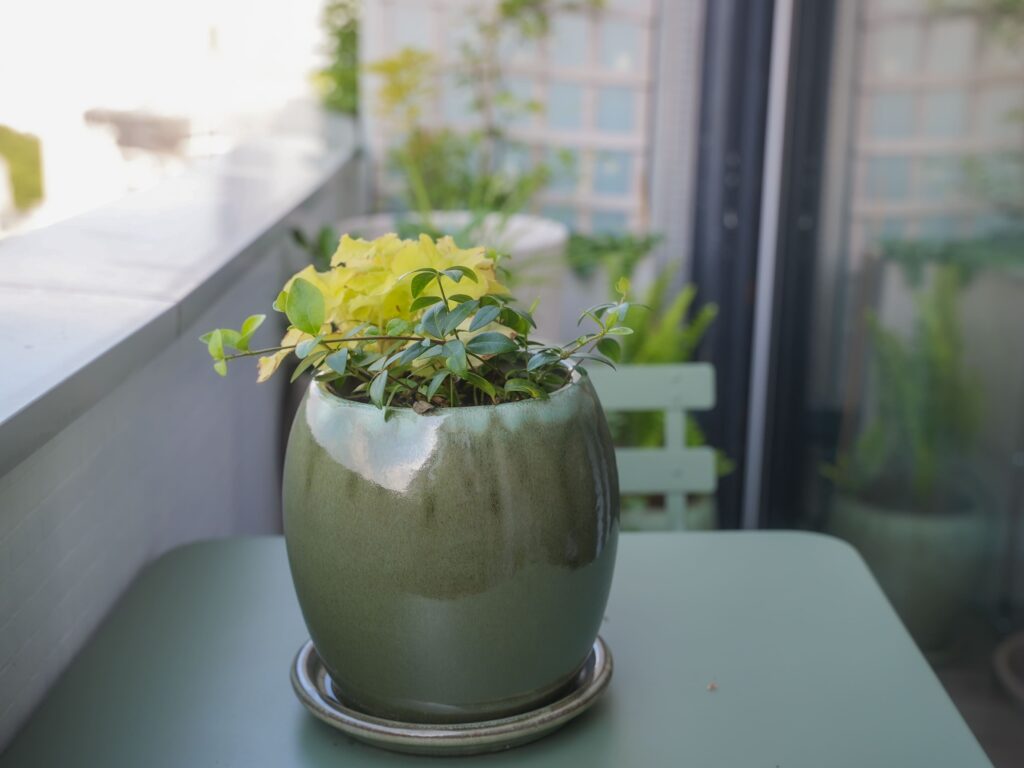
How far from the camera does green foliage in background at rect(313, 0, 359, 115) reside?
448 centimetres

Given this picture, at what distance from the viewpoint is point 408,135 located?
12.5 ft

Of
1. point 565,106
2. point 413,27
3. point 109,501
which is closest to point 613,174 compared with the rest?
point 565,106

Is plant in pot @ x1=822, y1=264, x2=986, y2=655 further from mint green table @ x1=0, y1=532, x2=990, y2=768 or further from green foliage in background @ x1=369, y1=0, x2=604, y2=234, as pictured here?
green foliage in background @ x1=369, y1=0, x2=604, y2=234

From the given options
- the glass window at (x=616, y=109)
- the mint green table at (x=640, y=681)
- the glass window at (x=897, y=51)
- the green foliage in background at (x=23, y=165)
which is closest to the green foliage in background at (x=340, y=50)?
the glass window at (x=616, y=109)

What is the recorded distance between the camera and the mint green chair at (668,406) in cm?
153

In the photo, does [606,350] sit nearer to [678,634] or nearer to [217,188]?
[678,634]

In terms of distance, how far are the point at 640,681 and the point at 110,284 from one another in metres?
0.69

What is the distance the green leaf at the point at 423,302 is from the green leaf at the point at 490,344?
0.04 metres

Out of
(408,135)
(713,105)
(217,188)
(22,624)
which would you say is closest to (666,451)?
(22,624)

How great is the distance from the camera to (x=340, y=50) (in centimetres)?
456

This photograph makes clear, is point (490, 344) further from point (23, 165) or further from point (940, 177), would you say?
point (23, 165)

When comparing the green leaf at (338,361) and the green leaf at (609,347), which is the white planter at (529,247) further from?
the green leaf at (338,361)

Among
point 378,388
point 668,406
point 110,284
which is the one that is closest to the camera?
point 378,388

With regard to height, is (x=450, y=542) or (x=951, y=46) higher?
(x=951, y=46)
